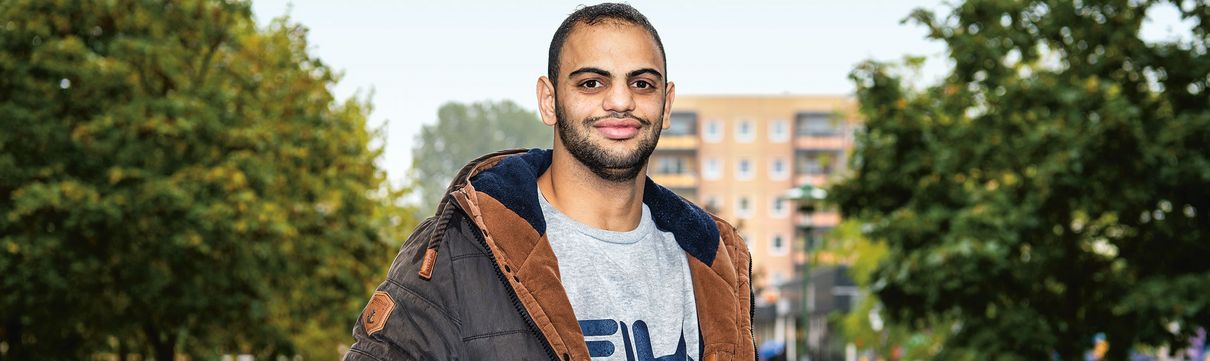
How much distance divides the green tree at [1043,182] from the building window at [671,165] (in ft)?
304

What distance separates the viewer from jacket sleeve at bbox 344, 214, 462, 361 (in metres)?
2.92

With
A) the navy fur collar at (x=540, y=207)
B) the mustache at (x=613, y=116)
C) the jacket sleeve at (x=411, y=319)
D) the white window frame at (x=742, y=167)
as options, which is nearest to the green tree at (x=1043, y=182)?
the navy fur collar at (x=540, y=207)

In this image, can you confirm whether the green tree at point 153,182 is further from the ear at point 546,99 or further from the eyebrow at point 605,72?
the eyebrow at point 605,72

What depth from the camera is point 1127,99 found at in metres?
19.0

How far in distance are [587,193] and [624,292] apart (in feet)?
0.83

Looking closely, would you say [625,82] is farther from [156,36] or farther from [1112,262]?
[156,36]

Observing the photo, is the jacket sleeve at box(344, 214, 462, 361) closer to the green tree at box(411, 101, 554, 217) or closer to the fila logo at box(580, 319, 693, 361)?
the fila logo at box(580, 319, 693, 361)

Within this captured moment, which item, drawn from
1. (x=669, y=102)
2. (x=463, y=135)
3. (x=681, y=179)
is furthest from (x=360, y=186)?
(x=463, y=135)

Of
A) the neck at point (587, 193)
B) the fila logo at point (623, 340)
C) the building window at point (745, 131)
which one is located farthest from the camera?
the building window at point (745, 131)

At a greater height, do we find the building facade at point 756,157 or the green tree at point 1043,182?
the building facade at point 756,157

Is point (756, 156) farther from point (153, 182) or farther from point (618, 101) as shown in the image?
point (618, 101)

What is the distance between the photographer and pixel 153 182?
72.2 feet

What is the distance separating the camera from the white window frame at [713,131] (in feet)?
381

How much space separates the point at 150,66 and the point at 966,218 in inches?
524
